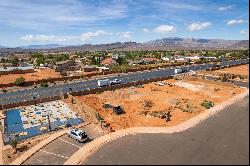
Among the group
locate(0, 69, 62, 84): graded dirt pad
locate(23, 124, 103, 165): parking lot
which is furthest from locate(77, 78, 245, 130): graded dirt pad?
locate(0, 69, 62, 84): graded dirt pad

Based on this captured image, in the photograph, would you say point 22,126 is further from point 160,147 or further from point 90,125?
point 160,147

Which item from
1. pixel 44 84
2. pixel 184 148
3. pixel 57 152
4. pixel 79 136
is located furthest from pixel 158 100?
pixel 184 148

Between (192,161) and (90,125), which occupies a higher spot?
(192,161)

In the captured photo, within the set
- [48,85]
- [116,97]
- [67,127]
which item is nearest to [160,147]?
[67,127]

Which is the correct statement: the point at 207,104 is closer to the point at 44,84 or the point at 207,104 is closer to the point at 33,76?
the point at 44,84

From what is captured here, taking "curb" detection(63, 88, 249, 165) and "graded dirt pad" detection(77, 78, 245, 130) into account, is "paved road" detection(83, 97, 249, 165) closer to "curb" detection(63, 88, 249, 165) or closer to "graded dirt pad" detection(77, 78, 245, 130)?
"curb" detection(63, 88, 249, 165)

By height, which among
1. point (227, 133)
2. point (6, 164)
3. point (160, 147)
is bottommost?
point (6, 164)

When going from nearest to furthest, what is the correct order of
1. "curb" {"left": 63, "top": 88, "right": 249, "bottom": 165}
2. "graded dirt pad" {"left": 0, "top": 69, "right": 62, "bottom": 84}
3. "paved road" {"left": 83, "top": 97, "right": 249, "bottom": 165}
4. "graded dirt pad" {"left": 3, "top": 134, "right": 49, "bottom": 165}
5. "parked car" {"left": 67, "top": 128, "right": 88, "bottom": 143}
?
"paved road" {"left": 83, "top": 97, "right": 249, "bottom": 165}
"curb" {"left": 63, "top": 88, "right": 249, "bottom": 165}
"graded dirt pad" {"left": 3, "top": 134, "right": 49, "bottom": 165}
"parked car" {"left": 67, "top": 128, "right": 88, "bottom": 143}
"graded dirt pad" {"left": 0, "top": 69, "right": 62, "bottom": 84}

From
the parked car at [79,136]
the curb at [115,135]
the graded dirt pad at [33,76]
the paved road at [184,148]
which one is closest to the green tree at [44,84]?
the graded dirt pad at [33,76]
